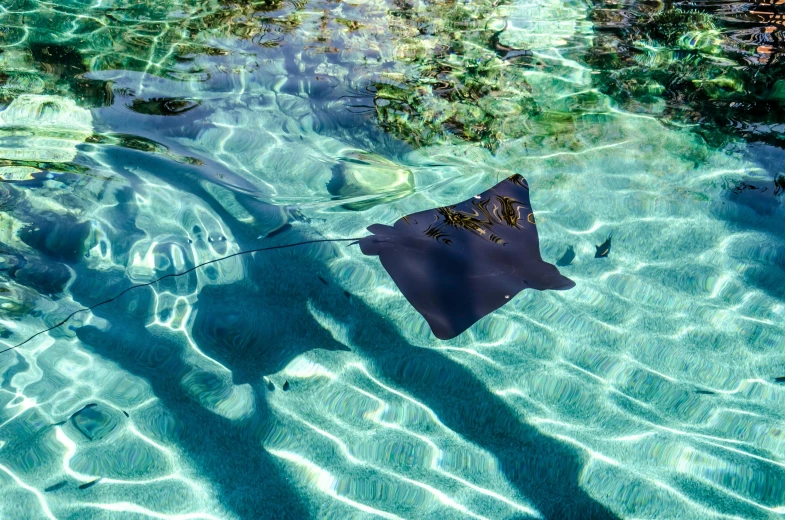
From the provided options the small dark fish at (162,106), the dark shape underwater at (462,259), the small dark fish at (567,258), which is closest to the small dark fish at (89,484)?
the dark shape underwater at (462,259)

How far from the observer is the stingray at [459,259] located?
3.52m

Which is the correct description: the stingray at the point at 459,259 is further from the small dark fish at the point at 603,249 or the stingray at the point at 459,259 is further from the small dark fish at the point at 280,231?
the small dark fish at the point at 603,249

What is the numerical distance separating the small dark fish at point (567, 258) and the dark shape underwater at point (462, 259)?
0.19m

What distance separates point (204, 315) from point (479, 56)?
4416 mm

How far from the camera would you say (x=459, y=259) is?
12.4 feet

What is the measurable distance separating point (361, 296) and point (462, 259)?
0.68m

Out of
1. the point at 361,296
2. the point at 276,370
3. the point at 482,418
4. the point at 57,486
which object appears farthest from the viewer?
the point at 361,296

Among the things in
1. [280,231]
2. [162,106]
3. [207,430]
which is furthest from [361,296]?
[162,106]

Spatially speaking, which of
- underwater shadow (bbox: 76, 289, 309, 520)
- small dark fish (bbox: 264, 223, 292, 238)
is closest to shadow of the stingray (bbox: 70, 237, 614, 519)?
underwater shadow (bbox: 76, 289, 309, 520)

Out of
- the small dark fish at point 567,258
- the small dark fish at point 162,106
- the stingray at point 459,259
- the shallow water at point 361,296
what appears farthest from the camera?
the small dark fish at point 162,106

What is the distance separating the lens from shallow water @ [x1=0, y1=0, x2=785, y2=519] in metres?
2.85

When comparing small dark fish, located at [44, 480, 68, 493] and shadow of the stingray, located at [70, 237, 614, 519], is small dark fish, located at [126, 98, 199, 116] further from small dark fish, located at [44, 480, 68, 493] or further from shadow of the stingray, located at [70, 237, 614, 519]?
small dark fish, located at [44, 480, 68, 493]

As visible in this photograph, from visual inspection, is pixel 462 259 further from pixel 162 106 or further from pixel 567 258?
pixel 162 106

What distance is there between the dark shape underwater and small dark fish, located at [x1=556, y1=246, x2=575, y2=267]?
0.63 feet
